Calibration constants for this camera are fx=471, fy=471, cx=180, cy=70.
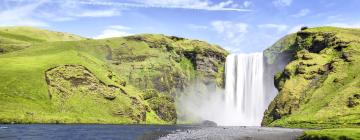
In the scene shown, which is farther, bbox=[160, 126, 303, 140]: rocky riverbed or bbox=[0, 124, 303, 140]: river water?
bbox=[0, 124, 303, 140]: river water

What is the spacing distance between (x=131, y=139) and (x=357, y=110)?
102 m

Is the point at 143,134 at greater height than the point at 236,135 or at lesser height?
lesser

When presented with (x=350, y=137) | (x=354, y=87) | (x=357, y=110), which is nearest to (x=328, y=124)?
(x=357, y=110)

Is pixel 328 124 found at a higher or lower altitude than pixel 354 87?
lower

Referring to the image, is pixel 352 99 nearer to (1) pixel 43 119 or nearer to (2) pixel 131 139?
(2) pixel 131 139

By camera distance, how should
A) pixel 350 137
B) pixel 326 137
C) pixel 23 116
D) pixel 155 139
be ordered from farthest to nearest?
1. pixel 23 116
2. pixel 155 139
3. pixel 326 137
4. pixel 350 137

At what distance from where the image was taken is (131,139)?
95.5 metres

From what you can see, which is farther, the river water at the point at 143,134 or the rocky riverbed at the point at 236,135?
the river water at the point at 143,134

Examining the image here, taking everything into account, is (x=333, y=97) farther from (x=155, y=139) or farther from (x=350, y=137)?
(x=350, y=137)

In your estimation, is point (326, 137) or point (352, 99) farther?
point (352, 99)

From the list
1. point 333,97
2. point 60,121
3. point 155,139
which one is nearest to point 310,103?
point 333,97

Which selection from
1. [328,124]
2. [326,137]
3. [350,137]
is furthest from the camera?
[328,124]

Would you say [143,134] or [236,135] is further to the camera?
[143,134]

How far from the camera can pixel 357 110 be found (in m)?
167
